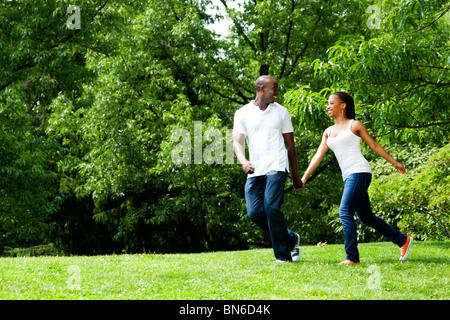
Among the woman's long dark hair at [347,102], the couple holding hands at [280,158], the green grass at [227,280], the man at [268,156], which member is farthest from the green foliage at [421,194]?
the man at [268,156]

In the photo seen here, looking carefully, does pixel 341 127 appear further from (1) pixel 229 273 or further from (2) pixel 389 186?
(2) pixel 389 186

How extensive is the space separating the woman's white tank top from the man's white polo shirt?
580 millimetres

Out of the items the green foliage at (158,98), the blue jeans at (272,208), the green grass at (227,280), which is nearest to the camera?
the green grass at (227,280)

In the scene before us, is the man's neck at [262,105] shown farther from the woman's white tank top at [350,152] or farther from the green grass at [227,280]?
the green grass at [227,280]

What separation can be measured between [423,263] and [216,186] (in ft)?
36.6

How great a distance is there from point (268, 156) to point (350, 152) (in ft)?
3.00

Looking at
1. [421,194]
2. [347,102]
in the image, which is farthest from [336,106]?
[421,194]

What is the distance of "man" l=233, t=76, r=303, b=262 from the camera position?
625 centimetres

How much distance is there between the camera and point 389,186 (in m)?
12.5

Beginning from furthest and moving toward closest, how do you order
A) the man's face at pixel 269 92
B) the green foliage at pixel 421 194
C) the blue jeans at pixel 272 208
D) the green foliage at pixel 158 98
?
the green foliage at pixel 158 98 → the green foliage at pixel 421 194 → the man's face at pixel 269 92 → the blue jeans at pixel 272 208

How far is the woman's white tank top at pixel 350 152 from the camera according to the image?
632 cm

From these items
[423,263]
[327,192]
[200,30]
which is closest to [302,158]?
[327,192]

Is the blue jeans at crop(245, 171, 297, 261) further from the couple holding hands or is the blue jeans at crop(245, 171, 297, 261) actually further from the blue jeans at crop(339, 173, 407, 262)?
the blue jeans at crop(339, 173, 407, 262)

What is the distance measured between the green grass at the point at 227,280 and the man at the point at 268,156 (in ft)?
1.56
